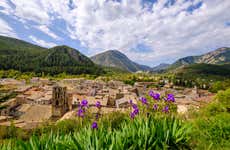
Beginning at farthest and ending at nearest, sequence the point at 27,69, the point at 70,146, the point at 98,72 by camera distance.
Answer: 1. the point at 98,72
2. the point at 27,69
3. the point at 70,146

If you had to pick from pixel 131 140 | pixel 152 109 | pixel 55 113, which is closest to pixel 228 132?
pixel 152 109

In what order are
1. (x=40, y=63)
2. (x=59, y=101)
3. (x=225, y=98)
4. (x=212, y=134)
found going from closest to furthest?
(x=212, y=134) < (x=225, y=98) < (x=59, y=101) < (x=40, y=63)

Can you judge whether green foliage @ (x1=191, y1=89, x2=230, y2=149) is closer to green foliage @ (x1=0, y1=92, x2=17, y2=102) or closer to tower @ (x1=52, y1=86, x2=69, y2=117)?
tower @ (x1=52, y1=86, x2=69, y2=117)

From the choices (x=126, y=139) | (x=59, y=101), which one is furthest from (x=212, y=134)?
(x=59, y=101)

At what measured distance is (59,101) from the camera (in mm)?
20797

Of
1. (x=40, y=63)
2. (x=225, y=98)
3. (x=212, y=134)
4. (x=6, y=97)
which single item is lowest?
(x=6, y=97)

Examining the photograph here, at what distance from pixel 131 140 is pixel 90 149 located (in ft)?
2.35

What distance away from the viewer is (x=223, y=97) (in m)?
7.31

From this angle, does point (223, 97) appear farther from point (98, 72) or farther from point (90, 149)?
point (98, 72)

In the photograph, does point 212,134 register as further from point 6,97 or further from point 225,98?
point 6,97

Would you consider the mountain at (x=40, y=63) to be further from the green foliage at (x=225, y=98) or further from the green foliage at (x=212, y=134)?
the green foliage at (x=212, y=134)

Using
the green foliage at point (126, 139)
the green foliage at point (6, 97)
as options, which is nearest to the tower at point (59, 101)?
the green foliage at point (126, 139)

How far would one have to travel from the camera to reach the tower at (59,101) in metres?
20.3

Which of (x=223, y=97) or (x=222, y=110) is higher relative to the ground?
(x=223, y=97)
